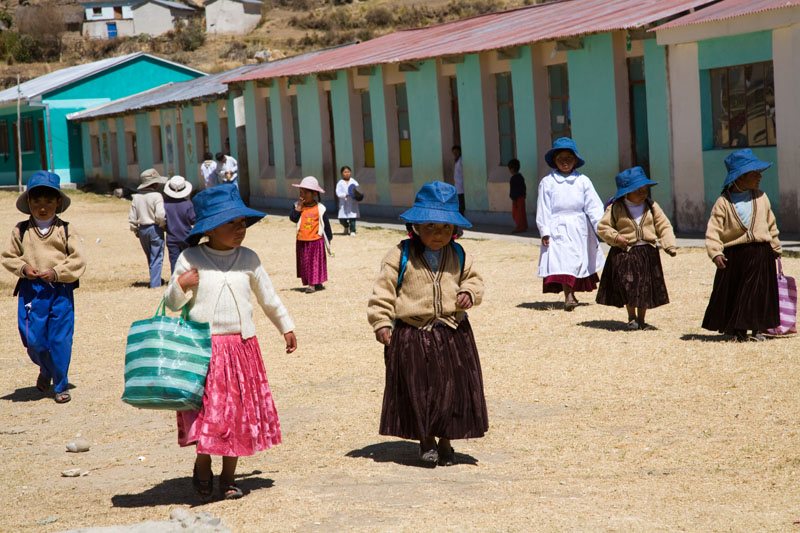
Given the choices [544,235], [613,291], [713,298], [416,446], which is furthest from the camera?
[544,235]

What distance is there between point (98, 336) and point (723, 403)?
6.69m

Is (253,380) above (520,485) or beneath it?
above

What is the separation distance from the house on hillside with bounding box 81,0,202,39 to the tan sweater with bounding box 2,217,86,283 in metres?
80.6

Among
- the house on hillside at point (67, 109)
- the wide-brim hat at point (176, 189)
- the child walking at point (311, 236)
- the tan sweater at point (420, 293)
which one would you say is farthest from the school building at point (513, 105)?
Answer: the house on hillside at point (67, 109)

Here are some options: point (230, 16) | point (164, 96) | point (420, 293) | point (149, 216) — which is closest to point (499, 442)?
point (420, 293)

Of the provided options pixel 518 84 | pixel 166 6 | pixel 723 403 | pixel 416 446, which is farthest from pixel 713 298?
pixel 166 6

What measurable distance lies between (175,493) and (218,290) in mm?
1052

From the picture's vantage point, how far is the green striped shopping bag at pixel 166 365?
4.86 metres

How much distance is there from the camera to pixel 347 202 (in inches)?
789

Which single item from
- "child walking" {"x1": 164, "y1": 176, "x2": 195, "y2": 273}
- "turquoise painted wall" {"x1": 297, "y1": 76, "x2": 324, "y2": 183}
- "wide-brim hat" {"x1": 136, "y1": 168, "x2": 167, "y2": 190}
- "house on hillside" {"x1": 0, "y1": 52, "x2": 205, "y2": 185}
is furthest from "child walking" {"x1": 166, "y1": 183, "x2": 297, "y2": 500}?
"house on hillside" {"x1": 0, "y1": 52, "x2": 205, "y2": 185}

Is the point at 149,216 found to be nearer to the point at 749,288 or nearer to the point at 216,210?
the point at 749,288

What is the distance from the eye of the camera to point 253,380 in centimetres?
514

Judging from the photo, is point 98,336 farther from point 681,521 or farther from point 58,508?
point 681,521

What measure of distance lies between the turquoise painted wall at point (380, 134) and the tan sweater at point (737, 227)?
1628 centimetres
